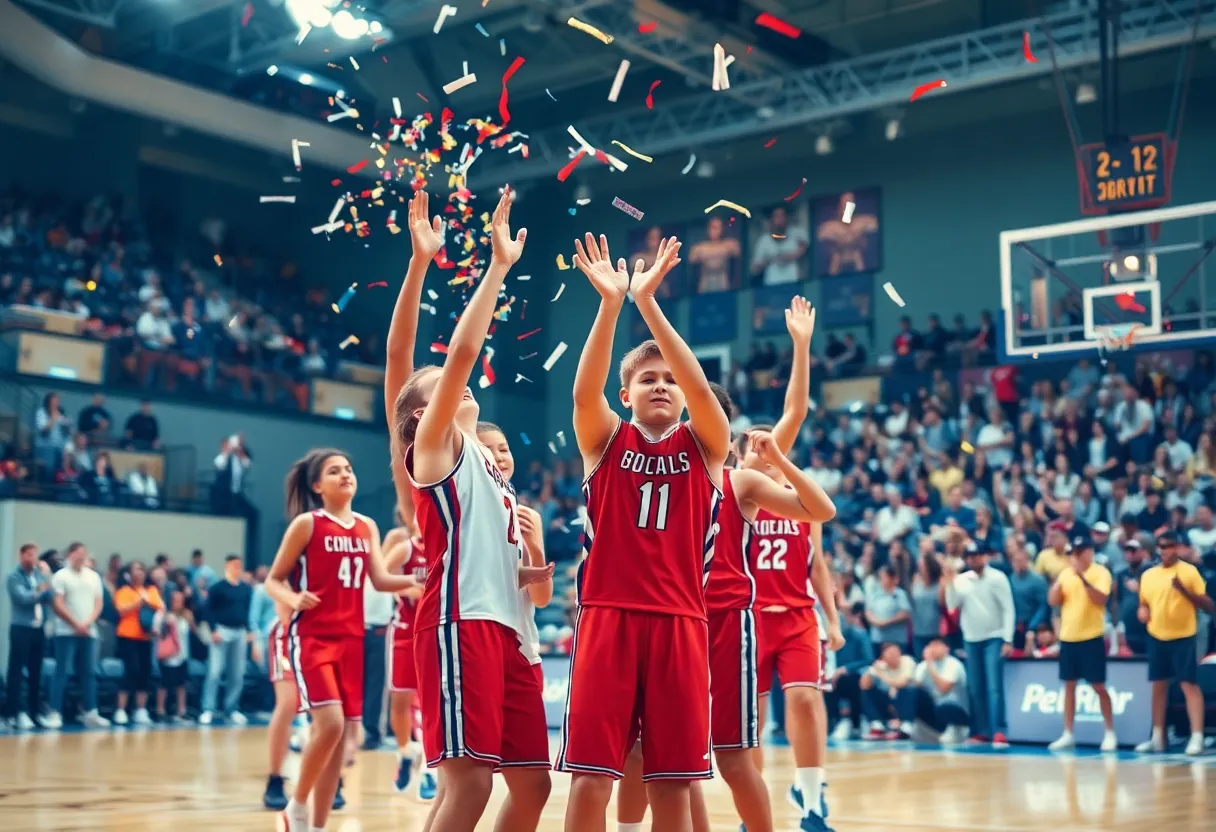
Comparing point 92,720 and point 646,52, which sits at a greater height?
point 646,52

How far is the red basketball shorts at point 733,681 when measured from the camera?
5.07 meters

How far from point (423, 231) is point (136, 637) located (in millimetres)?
13818

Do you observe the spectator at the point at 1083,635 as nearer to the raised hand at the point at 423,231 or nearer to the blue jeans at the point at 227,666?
the raised hand at the point at 423,231

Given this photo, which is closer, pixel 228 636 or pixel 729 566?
pixel 729 566

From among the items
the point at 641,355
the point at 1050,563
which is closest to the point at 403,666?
the point at 641,355

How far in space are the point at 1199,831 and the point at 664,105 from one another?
17.3 meters

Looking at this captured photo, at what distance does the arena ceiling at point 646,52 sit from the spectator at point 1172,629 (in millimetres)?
8399

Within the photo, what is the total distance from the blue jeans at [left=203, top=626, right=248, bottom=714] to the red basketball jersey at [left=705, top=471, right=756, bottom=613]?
13.1 meters

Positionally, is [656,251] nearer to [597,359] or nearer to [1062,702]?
[1062,702]

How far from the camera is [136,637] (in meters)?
16.8

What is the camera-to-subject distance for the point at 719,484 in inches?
176

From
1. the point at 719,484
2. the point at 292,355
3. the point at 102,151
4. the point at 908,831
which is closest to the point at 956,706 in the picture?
the point at 908,831

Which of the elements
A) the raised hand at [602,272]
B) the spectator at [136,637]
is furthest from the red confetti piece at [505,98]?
the spectator at [136,637]

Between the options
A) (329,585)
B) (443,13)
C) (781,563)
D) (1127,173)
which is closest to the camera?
(329,585)
